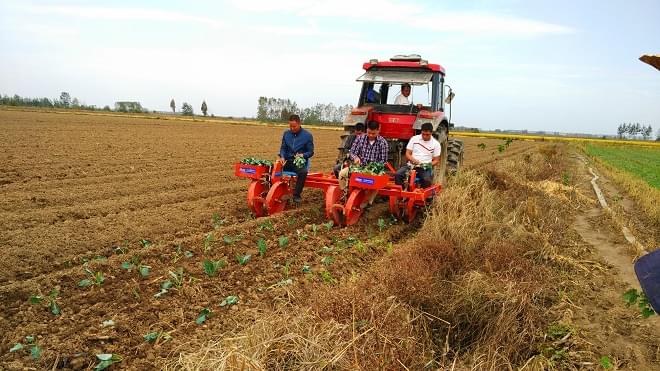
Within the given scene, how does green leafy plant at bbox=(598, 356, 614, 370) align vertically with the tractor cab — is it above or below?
below

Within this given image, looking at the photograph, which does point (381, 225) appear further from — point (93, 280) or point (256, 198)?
point (93, 280)

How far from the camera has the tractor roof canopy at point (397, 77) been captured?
310 inches

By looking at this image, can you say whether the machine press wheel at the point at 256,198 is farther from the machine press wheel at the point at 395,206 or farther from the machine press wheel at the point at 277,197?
the machine press wheel at the point at 395,206

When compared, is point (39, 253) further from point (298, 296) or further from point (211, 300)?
point (298, 296)

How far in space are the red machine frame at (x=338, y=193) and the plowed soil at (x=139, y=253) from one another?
25 cm

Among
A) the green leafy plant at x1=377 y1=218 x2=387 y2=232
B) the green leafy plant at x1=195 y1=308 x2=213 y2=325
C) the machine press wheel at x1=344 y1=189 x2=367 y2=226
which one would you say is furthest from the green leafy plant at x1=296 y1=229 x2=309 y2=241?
the green leafy plant at x1=195 y1=308 x2=213 y2=325

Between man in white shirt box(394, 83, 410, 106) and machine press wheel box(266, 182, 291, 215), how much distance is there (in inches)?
104

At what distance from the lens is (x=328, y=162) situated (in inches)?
589

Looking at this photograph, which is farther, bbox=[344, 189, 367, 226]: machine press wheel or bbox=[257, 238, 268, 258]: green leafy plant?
bbox=[344, 189, 367, 226]: machine press wheel

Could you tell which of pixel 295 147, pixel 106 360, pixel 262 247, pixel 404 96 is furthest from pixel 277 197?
pixel 106 360

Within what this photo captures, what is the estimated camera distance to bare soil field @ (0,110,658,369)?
3.40 m

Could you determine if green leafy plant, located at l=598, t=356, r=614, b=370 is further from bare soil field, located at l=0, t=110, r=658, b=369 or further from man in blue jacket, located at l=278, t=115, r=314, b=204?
man in blue jacket, located at l=278, t=115, r=314, b=204

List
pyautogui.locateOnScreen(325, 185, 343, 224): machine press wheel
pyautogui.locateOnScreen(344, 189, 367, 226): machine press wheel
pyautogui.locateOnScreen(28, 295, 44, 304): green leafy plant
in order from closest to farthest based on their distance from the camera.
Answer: pyautogui.locateOnScreen(28, 295, 44, 304): green leafy plant → pyautogui.locateOnScreen(344, 189, 367, 226): machine press wheel → pyautogui.locateOnScreen(325, 185, 343, 224): machine press wheel

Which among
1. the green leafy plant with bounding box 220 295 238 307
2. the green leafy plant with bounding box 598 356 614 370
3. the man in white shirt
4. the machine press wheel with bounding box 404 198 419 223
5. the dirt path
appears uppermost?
the man in white shirt
